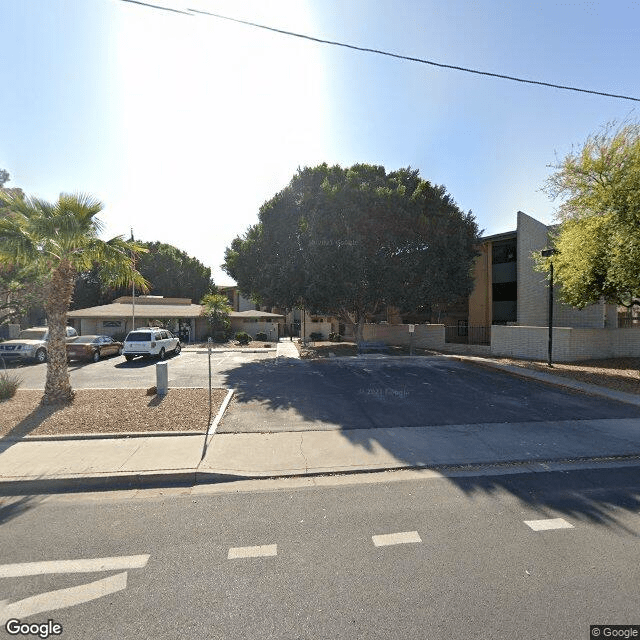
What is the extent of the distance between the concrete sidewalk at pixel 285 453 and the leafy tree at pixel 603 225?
7.21 m

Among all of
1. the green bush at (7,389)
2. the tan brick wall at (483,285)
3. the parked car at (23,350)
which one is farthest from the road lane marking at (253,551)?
the tan brick wall at (483,285)

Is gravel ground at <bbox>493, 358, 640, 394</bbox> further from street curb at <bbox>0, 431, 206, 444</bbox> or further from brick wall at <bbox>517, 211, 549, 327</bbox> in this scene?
street curb at <bbox>0, 431, 206, 444</bbox>

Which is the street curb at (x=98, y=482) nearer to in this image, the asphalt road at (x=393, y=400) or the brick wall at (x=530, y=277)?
the asphalt road at (x=393, y=400)

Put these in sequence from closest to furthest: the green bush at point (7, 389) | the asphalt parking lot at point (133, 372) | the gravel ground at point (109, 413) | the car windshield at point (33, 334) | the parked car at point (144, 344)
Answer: the gravel ground at point (109, 413) < the green bush at point (7, 389) < the asphalt parking lot at point (133, 372) < the parked car at point (144, 344) < the car windshield at point (33, 334)

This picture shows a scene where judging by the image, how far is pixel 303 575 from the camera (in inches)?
138

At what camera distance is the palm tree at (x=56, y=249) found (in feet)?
28.8

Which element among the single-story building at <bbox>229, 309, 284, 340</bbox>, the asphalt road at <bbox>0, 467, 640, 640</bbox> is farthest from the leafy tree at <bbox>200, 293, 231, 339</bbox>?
the asphalt road at <bbox>0, 467, 640, 640</bbox>

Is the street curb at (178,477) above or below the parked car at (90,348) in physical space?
below

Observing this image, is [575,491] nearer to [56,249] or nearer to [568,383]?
[568,383]

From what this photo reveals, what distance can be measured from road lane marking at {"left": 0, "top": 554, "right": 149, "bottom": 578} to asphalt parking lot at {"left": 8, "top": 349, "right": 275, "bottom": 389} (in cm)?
892

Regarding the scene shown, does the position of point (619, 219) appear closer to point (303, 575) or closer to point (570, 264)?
point (570, 264)

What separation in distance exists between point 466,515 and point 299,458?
117 inches

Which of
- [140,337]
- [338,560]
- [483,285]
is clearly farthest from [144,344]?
[483,285]

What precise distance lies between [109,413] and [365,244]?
55.6 ft
